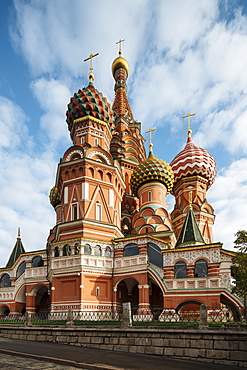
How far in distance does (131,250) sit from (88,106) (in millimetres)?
12224

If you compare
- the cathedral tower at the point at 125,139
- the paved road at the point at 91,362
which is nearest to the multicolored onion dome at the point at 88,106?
the cathedral tower at the point at 125,139

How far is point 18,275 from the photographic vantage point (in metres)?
26.9

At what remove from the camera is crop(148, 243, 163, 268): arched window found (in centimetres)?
2197

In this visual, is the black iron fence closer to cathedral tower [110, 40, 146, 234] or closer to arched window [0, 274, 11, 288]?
arched window [0, 274, 11, 288]

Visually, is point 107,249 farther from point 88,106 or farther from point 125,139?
point 125,139

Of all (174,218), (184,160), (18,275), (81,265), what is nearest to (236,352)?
(81,265)

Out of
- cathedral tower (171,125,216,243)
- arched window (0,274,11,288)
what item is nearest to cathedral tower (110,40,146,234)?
cathedral tower (171,125,216,243)

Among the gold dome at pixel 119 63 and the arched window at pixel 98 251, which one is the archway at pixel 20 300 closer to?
the arched window at pixel 98 251

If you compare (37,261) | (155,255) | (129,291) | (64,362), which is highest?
(155,255)

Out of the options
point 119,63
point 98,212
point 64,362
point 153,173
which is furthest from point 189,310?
point 119,63

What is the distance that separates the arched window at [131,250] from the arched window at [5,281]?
34.1ft

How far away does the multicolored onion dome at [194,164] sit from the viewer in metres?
36.4

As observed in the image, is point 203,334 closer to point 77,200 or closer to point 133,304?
point 133,304

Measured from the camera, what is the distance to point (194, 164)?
36.5m
